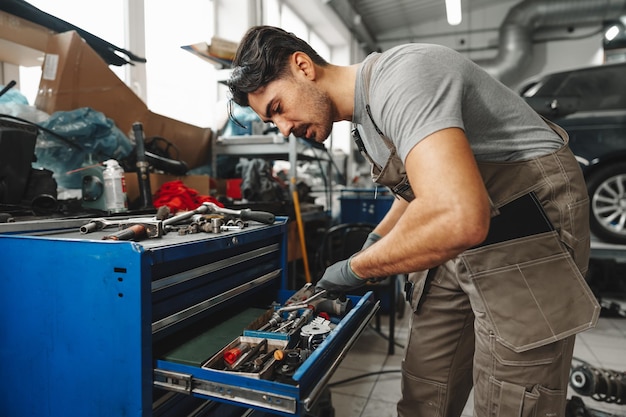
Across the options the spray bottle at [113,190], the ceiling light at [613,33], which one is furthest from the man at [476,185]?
the ceiling light at [613,33]

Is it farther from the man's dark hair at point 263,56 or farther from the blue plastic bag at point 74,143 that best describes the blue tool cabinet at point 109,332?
the blue plastic bag at point 74,143

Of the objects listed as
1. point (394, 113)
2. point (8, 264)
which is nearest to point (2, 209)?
point (8, 264)

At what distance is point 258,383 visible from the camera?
2.02 ft

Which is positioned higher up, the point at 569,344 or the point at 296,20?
the point at 296,20

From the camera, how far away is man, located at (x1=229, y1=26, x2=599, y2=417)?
2.15ft

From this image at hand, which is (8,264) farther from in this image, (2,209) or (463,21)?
(463,21)

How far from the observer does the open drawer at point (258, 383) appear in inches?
23.6

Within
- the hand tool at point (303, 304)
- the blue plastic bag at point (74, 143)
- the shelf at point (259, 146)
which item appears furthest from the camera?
the shelf at point (259, 146)

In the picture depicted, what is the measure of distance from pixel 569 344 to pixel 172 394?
875 millimetres

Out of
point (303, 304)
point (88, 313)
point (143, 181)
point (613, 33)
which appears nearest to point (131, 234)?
point (88, 313)

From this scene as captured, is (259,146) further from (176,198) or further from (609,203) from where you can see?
(609,203)

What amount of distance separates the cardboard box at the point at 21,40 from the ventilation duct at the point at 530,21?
618 centimetres

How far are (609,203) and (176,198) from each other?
9.72 feet

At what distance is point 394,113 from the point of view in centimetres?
69
